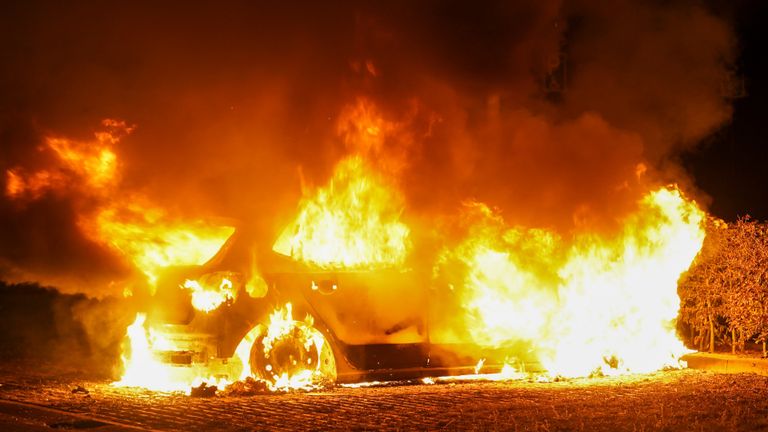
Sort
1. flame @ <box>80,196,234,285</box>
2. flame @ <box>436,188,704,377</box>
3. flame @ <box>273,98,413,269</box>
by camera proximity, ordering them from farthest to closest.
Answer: flame @ <box>80,196,234,285</box>, flame @ <box>273,98,413,269</box>, flame @ <box>436,188,704,377</box>

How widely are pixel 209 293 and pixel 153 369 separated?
1160 millimetres

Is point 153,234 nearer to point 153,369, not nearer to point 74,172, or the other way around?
point 74,172

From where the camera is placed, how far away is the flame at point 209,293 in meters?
9.69

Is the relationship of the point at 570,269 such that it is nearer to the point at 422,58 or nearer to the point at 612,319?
the point at 612,319

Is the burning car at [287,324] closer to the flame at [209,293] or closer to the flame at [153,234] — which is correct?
the flame at [209,293]

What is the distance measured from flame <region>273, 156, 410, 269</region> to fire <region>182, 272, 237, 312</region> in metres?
1.31

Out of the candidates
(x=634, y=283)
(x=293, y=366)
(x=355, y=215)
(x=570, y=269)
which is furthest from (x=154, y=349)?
(x=634, y=283)

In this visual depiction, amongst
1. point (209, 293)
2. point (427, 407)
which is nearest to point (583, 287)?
point (427, 407)

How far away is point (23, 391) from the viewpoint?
9844 millimetres

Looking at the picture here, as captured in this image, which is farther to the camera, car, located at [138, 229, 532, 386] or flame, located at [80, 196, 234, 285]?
flame, located at [80, 196, 234, 285]

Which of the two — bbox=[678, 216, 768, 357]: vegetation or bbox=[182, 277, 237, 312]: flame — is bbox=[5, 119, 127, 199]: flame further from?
bbox=[678, 216, 768, 357]: vegetation

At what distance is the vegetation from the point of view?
41.8 ft

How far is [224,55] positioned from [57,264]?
462cm

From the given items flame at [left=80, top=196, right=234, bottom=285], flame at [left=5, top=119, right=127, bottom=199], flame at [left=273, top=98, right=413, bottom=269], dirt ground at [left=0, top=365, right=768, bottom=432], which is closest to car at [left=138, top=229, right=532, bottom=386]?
dirt ground at [left=0, top=365, right=768, bottom=432]
